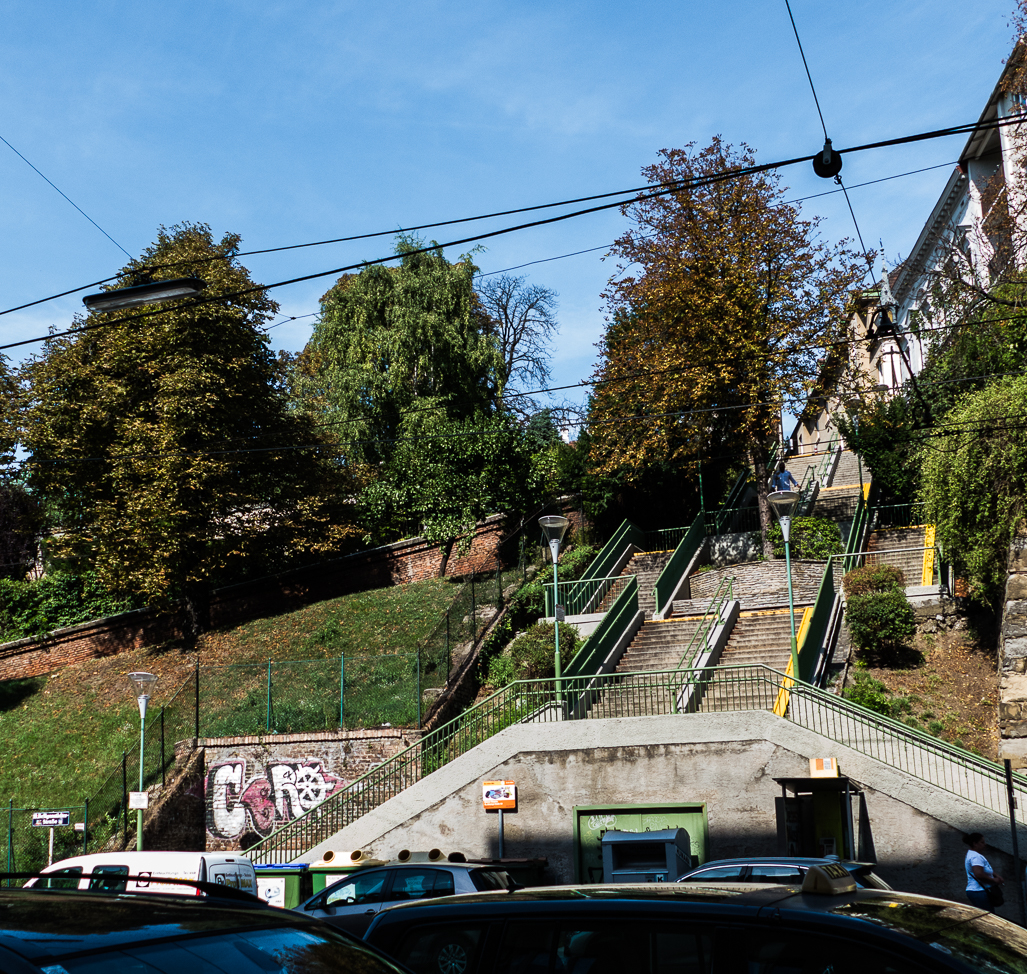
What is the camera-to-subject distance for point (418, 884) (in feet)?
41.7

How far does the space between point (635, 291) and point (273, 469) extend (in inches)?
545

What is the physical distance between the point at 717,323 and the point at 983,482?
10584 mm

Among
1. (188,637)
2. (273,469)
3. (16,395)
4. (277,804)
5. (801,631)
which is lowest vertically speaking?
(277,804)

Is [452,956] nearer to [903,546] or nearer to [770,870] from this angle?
[770,870]

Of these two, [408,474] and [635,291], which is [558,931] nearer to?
[635,291]

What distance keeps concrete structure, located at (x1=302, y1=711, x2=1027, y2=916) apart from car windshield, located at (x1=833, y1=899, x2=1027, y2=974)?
489 inches

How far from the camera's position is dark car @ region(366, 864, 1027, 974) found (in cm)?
366

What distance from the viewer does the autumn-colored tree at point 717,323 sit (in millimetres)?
30031

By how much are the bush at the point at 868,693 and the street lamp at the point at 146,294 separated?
15179 millimetres

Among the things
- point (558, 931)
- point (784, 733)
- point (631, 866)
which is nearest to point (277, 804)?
point (631, 866)

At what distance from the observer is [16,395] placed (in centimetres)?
3381

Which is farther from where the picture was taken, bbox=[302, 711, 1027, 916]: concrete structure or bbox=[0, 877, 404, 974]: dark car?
bbox=[302, 711, 1027, 916]: concrete structure

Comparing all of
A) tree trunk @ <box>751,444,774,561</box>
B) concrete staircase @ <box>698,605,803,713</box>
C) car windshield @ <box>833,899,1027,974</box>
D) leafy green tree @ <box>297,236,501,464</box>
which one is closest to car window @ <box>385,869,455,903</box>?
concrete staircase @ <box>698,605,803,713</box>

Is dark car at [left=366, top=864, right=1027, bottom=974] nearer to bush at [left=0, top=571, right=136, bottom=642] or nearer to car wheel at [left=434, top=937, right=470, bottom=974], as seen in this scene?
car wheel at [left=434, top=937, right=470, bottom=974]
